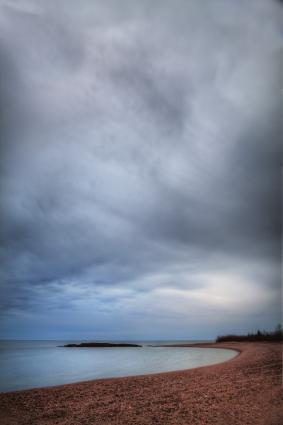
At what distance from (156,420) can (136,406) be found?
108 cm

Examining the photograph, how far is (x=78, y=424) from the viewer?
4.99 meters

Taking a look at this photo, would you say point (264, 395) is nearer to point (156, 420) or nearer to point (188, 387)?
point (188, 387)

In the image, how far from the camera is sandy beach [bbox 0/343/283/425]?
5.13 m

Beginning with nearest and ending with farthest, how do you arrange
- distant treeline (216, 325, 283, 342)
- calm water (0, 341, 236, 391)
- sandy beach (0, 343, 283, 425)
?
sandy beach (0, 343, 283, 425) < calm water (0, 341, 236, 391) < distant treeline (216, 325, 283, 342)

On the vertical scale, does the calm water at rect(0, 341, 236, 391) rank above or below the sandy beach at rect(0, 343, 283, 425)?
below

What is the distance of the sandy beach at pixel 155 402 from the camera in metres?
→ 5.13

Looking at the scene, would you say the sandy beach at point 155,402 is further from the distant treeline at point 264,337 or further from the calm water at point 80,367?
the distant treeline at point 264,337

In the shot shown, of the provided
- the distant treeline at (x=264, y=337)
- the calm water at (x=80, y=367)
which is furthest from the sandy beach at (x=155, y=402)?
the distant treeline at (x=264, y=337)

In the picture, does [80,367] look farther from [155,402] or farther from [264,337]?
[264,337]

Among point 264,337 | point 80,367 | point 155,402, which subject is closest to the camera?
point 155,402

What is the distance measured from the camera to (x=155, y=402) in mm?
6324

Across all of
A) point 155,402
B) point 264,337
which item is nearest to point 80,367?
point 155,402

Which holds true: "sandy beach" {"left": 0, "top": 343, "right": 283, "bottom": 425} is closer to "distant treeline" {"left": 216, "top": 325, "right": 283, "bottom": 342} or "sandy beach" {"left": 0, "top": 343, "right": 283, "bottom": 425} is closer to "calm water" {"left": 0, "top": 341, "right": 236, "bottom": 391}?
"calm water" {"left": 0, "top": 341, "right": 236, "bottom": 391}

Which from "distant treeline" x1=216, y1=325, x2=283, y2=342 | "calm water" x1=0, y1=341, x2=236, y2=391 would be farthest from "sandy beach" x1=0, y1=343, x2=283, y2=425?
"distant treeline" x1=216, y1=325, x2=283, y2=342
